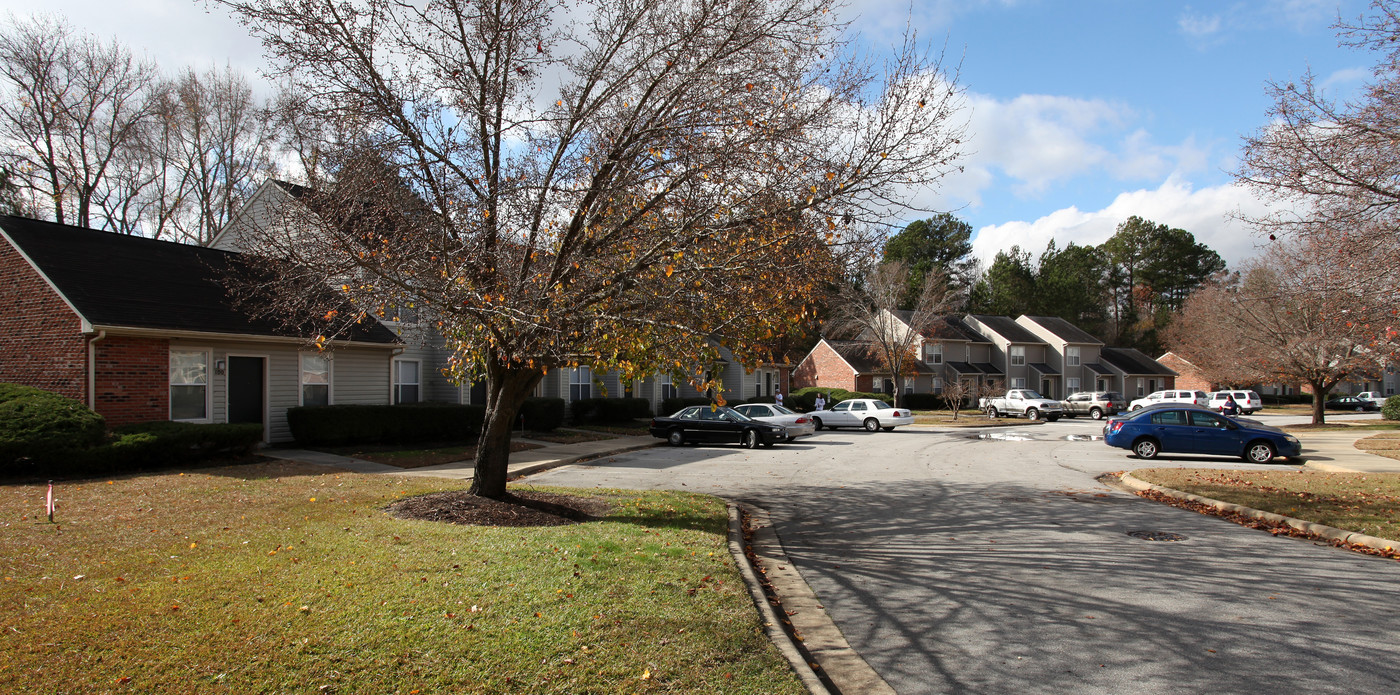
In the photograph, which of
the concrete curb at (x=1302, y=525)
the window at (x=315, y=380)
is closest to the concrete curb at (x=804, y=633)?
the concrete curb at (x=1302, y=525)

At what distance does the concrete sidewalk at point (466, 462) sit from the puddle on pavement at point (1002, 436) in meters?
13.4

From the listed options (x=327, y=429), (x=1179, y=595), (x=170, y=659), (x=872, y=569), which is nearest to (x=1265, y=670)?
(x=1179, y=595)

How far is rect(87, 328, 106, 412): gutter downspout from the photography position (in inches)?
567

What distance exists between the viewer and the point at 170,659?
4.34 meters

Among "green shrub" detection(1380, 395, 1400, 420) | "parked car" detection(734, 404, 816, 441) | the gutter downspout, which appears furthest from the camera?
"green shrub" detection(1380, 395, 1400, 420)

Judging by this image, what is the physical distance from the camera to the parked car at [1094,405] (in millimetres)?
42000

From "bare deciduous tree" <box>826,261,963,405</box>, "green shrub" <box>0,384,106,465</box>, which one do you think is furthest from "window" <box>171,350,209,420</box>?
"bare deciduous tree" <box>826,261,963,405</box>

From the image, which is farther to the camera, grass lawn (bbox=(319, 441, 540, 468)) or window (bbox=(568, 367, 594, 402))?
window (bbox=(568, 367, 594, 402))

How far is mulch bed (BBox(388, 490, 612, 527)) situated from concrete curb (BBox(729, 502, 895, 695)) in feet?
7.41

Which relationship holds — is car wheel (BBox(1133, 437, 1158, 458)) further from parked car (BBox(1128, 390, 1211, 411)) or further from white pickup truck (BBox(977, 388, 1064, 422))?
parked car (BBox(1128, 390, 1211, 411))

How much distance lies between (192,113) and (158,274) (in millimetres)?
19021

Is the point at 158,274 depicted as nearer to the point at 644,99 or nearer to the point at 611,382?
the point at 644,99

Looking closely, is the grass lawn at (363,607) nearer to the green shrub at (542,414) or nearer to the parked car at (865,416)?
the green shrub at (542,414)

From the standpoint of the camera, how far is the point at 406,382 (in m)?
24.3
